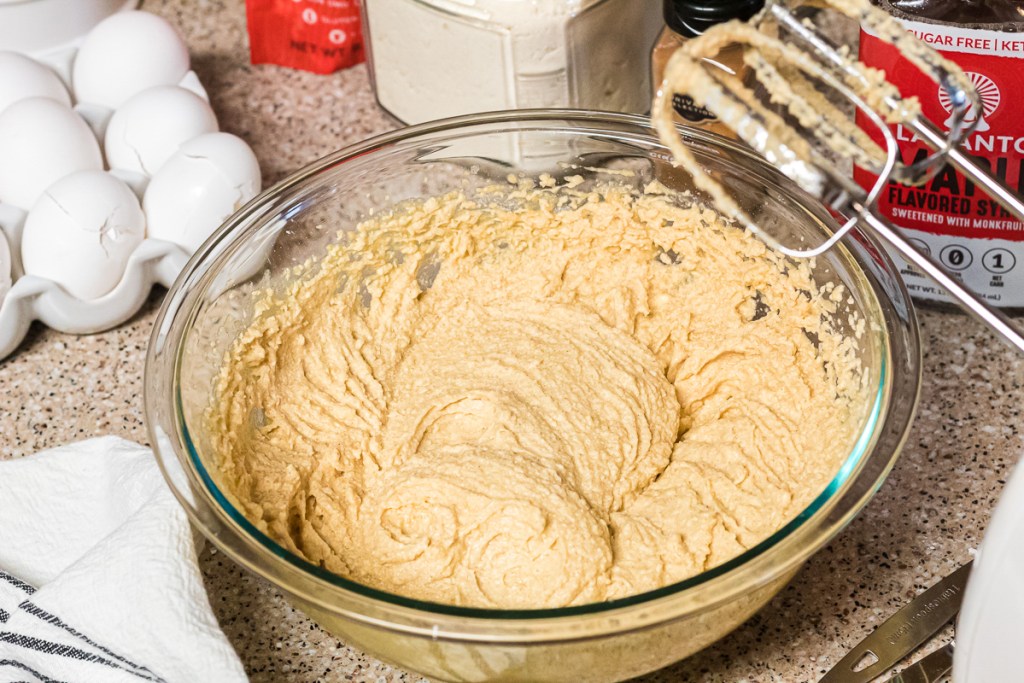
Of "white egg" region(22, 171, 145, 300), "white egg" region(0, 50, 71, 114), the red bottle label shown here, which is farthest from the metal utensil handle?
"white egg" region(0, 50, 71, 114)

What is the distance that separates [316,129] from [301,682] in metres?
0.70

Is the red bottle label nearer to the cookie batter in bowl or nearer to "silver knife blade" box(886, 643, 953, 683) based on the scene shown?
the cookie batter in bowl

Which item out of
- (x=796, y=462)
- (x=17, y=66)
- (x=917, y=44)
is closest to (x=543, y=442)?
(x=796, y=462)

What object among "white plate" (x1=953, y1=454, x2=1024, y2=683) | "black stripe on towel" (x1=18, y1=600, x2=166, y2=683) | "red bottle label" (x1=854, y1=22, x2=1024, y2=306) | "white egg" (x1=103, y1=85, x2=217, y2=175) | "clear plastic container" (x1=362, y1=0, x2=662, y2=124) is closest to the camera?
"white plate" (x1=953, y1=454, x2=1024, y2=683)

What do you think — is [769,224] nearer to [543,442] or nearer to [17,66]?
[543,442]

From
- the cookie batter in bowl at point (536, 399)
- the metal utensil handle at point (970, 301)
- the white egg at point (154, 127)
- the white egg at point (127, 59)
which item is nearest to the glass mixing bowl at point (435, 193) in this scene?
the cookie batter in bowl at point (536, 399)

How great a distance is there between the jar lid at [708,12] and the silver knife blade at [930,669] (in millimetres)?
515

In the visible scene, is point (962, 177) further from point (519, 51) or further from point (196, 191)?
point (196, 191)

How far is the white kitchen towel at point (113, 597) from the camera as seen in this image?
2.48 ft

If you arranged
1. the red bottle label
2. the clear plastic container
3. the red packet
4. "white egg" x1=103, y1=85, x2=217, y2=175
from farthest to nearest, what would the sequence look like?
the red packet
"white egg" x1=103, y1=85, x2=217, y2=175
the clear plastic container
the red bottle label

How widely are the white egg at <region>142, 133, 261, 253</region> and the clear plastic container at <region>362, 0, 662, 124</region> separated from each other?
0.21m

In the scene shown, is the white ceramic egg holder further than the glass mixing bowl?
Yes

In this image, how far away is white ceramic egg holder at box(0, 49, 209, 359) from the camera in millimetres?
1050

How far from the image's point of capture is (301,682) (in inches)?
32.7
